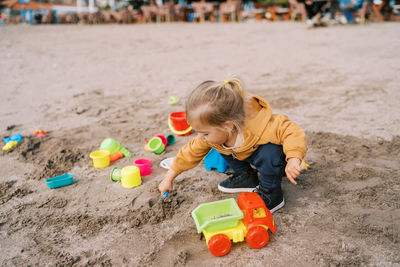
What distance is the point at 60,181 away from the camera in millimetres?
2207

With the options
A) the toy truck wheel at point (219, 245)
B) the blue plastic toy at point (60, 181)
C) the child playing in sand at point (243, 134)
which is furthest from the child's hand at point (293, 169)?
the blue plastic toy at point (60, 181)

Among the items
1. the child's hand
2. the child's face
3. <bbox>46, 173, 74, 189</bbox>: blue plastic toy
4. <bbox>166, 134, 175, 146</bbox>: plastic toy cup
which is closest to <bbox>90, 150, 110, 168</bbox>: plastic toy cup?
<bbox>46, 173, 74, 189</bbox>: blue plastic toy

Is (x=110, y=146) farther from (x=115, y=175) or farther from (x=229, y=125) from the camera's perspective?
(x=229, y=125)

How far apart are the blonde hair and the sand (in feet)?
2.17

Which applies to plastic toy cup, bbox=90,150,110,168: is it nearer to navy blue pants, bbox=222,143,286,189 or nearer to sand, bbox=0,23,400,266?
sand, bbox=0,23,400,266

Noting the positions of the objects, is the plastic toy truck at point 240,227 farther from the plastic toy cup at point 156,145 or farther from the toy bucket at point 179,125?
the toy bucket at point 179,125

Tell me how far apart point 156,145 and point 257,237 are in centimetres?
140

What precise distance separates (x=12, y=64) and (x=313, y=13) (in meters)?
10.1

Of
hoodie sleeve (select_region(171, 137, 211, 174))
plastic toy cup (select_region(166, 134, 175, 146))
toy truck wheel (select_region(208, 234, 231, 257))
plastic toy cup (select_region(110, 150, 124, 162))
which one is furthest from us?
plastic toy cup (select_region(166, 134, 175, 146))

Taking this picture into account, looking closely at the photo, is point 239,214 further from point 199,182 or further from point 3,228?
point 3,228

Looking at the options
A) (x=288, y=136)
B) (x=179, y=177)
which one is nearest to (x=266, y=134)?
(x=288, y=136)

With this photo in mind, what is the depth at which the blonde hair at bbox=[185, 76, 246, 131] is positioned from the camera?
152 centimetres

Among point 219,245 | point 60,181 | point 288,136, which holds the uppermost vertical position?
point 288,136

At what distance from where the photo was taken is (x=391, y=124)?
299cm
